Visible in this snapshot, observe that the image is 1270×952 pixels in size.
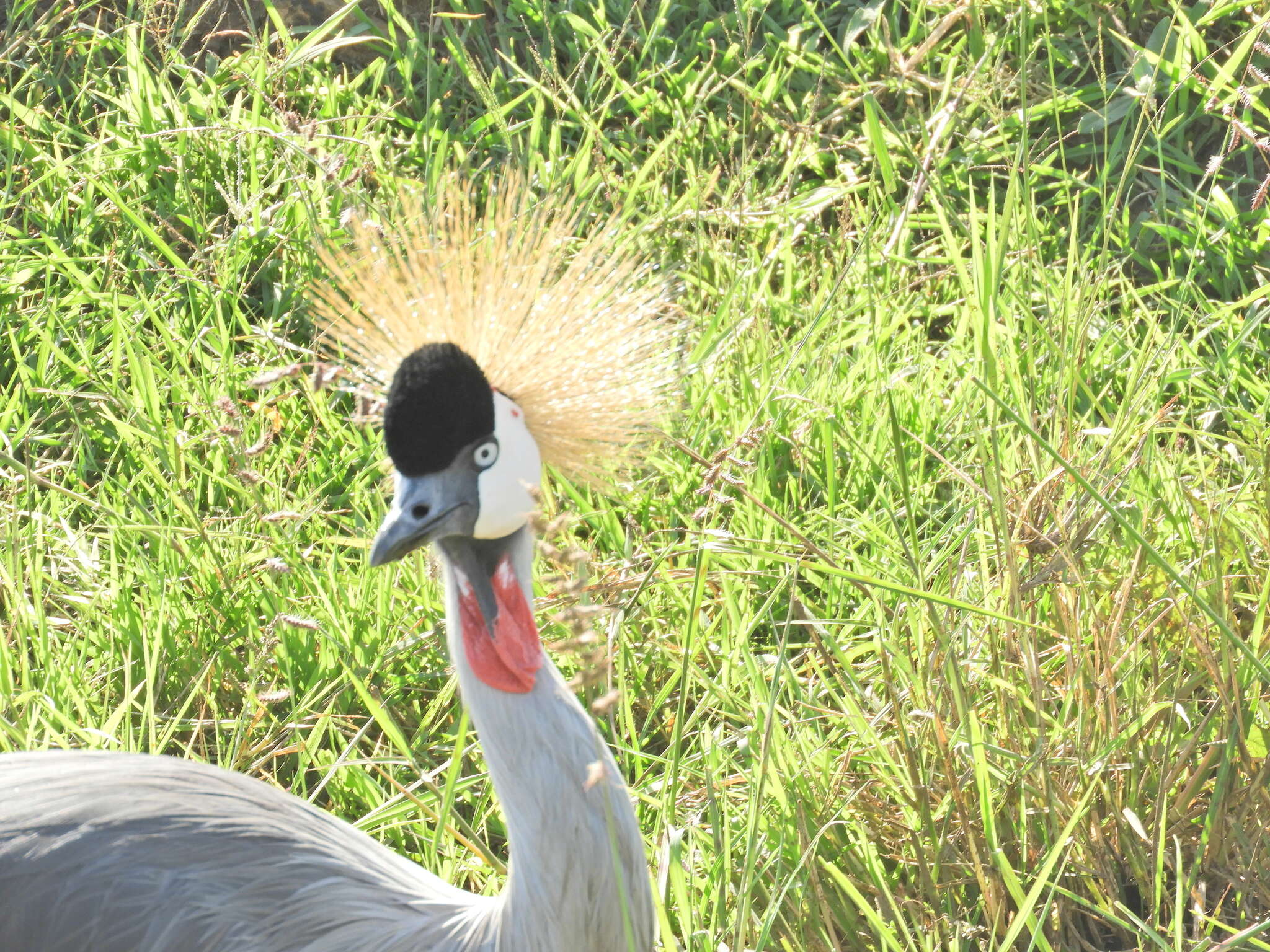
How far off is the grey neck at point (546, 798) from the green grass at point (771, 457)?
0.47 feet

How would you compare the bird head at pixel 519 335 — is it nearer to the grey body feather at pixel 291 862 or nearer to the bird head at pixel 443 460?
the bird head at pixel 443 460

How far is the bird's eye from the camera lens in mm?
1458

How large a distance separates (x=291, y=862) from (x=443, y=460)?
0.55m

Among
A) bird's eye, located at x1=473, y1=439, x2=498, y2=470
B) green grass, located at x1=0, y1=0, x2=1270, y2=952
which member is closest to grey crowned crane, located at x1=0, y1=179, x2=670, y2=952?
bird's eye, located at x1=473, y1=439, x2=498, y2=470

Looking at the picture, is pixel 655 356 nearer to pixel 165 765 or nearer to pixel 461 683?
pixel 461 683

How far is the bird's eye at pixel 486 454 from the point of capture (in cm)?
146

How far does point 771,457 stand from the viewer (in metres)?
2.56

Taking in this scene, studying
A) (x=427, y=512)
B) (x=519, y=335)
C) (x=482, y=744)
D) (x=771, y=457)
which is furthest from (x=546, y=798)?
(x=771, y=457)

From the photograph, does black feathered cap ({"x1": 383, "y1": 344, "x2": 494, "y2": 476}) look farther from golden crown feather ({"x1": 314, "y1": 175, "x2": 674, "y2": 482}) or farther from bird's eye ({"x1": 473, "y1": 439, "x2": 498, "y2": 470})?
golden crown feather ({"x1": 314, "y1": 175, "x2": 674, "y2": 482})

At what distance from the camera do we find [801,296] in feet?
9.82

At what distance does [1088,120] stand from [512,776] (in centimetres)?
217

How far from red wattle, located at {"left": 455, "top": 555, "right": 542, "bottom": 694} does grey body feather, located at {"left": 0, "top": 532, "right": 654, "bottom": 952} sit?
13 mm

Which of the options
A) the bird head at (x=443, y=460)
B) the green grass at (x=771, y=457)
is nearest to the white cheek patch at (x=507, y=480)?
the bird head at (x=443, y=460)

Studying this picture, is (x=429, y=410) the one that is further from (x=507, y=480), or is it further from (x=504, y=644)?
(x=504, y=644)
